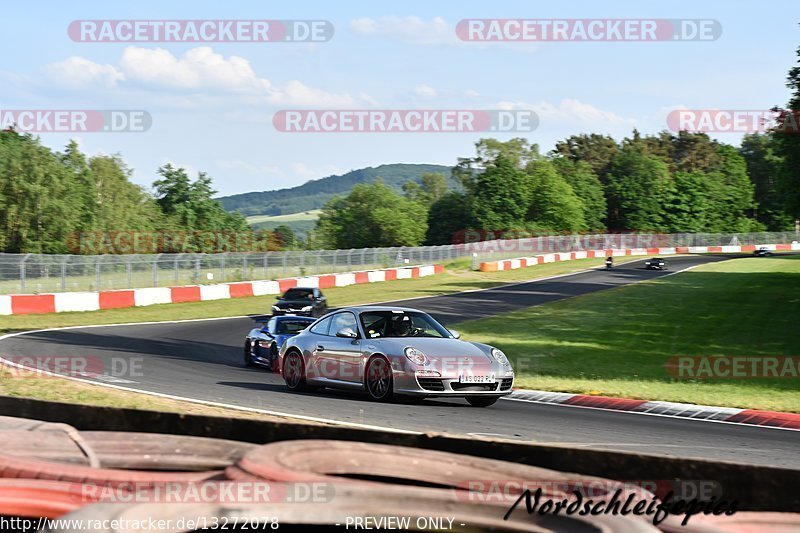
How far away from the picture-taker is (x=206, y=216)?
103000 millimetres

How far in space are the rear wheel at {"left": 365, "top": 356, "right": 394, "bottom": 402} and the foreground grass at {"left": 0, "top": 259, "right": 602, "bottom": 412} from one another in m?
2.39

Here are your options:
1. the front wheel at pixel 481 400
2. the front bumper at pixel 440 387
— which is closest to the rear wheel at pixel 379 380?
the front bumper at pixel 440 387

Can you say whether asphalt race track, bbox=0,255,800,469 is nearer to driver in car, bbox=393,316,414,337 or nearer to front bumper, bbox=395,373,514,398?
front bumper, bbox=395,373,514,398

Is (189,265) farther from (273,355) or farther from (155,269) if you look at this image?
(273,355)

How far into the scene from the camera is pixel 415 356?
13.4 m

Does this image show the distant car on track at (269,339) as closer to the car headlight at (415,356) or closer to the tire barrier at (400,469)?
the car headlight at (415,356)

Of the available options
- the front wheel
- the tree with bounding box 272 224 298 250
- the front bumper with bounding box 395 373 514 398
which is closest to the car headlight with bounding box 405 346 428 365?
the front bumper with bounding box 395 373 514 398

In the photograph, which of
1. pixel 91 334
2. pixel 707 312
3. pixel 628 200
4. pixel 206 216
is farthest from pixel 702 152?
pixel 91 334

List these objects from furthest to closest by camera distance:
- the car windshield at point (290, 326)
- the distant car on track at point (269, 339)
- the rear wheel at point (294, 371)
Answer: the car windshield at point (290, 326)
the distant car on track at point (269, 339)
the rear wheel at point (294, 371)

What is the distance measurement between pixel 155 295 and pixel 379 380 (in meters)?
26.3

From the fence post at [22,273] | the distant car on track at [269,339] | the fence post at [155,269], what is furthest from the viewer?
the fence post at [155,269]

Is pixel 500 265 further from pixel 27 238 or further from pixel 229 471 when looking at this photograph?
pixel 229 471

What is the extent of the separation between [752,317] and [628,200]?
104627 mm

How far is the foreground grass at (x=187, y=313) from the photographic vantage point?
13.1 m
